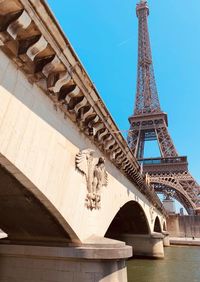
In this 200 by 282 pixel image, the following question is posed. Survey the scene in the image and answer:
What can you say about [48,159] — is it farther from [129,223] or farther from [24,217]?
Answer: [129,223]

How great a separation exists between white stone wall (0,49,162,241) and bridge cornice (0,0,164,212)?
22 centimetres

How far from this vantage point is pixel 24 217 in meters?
7.05

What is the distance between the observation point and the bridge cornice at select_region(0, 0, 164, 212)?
4.81 m

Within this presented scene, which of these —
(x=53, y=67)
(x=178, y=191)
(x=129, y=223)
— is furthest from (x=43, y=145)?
(x=178, y=191)

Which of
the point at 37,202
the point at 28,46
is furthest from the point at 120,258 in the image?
the point at 28,46

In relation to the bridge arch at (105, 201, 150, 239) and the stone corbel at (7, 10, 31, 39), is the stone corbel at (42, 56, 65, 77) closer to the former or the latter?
the stone corbel at (7, 10, 31, 39)

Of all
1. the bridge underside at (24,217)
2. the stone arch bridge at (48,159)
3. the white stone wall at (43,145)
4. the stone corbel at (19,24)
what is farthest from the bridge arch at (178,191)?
the stone corbel at (19,24)

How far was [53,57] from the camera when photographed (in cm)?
575

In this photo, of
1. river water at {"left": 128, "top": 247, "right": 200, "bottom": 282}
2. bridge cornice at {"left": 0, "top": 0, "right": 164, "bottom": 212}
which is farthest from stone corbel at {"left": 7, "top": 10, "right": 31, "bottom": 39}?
river water at {"left": 128, "top": 247, "right": 200, "bottom": 282}

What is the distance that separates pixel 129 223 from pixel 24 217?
21.5 m

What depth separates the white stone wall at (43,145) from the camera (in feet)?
16.0

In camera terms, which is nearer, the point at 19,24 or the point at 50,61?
the point at 19,24

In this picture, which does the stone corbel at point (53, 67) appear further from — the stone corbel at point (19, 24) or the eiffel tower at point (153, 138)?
the eiffel tower at point (153, 138)

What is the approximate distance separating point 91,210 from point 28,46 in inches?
202
